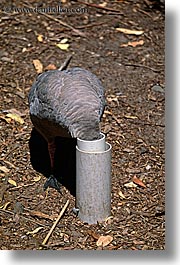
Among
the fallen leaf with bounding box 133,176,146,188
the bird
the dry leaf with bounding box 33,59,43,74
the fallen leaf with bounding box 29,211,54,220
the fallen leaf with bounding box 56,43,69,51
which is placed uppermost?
the bird

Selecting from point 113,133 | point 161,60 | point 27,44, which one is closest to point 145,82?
point 161,60

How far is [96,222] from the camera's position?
3619 mm

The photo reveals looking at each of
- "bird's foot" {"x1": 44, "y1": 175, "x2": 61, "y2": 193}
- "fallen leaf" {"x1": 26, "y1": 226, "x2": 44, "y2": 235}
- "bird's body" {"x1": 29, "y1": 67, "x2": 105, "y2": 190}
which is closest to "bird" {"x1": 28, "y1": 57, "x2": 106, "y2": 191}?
"bird's body" {"x1": 29, "y1": 67, "x2": 105, "y2": 190}

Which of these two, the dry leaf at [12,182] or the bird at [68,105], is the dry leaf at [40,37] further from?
the dry leaf at [12,182]

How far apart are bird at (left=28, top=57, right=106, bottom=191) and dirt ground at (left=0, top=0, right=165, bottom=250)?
429mm

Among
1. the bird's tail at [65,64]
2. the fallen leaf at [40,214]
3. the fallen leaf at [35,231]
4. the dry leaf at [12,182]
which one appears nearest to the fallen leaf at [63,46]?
the bird's tail at [65,64]

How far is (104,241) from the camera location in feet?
11.6

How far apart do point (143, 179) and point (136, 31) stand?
190 centimetres

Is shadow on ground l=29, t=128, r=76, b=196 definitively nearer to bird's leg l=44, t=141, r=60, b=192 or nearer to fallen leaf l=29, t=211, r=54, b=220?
bird's leg l=44, t=141, r=60, b=192

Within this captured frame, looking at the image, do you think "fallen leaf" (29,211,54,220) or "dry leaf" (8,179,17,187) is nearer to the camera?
"fallen leaf" (29,211,54,220)

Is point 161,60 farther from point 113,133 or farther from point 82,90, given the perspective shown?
point 82,90

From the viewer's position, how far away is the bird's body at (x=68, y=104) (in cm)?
339

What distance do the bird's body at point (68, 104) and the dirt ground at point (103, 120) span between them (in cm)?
43

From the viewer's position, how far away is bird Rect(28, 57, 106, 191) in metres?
3.39
